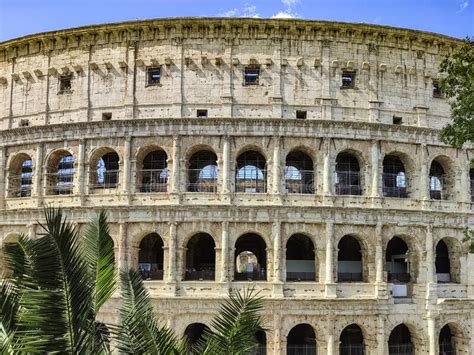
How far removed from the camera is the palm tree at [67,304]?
676 cm

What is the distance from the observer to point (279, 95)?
26.2 metres

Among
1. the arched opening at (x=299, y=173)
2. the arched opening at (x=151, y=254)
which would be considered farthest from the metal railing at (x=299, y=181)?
the arched opening at (x=151, y=254)

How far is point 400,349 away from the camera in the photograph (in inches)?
1041

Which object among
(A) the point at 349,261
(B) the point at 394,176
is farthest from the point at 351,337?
(B) the point at 394,176

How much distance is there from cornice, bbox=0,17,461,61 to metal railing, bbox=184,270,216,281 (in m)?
12.0

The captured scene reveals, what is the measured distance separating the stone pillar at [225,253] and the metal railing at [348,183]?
6.21 meters

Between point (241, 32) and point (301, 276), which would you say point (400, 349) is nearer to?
point (301, 276)

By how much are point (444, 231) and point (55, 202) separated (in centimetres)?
2034

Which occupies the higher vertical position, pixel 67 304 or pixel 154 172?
pixel 154 172

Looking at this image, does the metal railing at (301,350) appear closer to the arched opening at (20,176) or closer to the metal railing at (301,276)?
the metal railing at (301,276)

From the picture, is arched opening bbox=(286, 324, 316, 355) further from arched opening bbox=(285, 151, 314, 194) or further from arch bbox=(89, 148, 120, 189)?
arch bbox=(89, 148, 120, 189)

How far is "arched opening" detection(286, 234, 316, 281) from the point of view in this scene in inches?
1034

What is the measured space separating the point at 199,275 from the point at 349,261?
7936 millimetres

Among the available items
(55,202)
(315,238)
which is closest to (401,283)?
(315,238)
